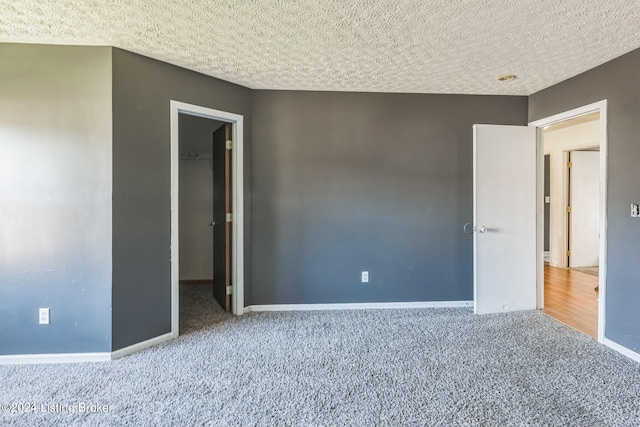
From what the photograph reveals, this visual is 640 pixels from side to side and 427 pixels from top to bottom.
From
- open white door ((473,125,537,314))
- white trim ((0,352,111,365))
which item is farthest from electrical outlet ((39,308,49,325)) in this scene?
open white door ((473,125,537,314))

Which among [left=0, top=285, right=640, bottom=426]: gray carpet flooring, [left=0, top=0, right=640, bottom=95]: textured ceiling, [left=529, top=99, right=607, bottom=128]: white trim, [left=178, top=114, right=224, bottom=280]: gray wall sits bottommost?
[left=0, top=285, right=640, bottom=426]: gray carpet flooring

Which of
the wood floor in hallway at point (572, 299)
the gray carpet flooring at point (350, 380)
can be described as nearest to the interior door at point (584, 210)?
the wood floor in hallway at point (572, 299)

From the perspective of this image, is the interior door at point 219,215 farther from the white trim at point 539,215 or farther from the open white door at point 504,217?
the white trim at point 539,215

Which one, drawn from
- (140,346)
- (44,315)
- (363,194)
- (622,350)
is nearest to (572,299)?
(622,350)

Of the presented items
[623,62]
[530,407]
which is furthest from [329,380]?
[623,62]

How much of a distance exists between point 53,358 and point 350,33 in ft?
10.3

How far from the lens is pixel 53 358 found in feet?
7.58

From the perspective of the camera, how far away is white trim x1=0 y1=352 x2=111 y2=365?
2287 mm

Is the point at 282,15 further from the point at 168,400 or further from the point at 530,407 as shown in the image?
the point at 530,407

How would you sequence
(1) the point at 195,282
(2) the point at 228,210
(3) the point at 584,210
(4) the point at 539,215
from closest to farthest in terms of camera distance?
(2) the point at 228,210 → (4) the point at 539,215 → (1) the point at 195,282 → (3) the point at 584,210

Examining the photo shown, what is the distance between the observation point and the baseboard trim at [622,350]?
2.35 metres

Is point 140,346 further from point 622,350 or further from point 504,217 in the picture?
point 622,350

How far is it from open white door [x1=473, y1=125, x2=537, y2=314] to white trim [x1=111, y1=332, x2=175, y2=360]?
295cm

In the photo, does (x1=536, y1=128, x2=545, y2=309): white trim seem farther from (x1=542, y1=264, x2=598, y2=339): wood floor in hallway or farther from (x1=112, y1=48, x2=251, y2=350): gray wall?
(x1=112, y1=48, x2=251, y2=350): gray wall
